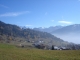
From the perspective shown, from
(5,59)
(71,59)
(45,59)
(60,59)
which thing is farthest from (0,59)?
(71,59)

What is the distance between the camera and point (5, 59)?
3080cm

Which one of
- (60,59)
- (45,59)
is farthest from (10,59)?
(60,59)

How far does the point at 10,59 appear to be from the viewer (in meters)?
31.1

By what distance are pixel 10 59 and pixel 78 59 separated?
52.3ft

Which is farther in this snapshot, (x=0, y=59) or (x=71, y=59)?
(x=71, y=59)

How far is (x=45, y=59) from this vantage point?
112ft

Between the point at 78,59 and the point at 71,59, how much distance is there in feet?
5.39

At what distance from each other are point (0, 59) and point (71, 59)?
1649cm

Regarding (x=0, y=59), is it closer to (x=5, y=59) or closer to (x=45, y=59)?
(x=5, y=59)

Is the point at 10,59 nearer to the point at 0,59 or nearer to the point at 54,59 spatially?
the point at 0,59

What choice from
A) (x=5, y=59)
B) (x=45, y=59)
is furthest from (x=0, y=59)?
(x=45, y=59)

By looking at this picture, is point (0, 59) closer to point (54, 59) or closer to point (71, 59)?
point (54, 59)

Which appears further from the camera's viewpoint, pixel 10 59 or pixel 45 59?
pixel 45 59

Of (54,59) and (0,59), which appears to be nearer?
(0,59)
